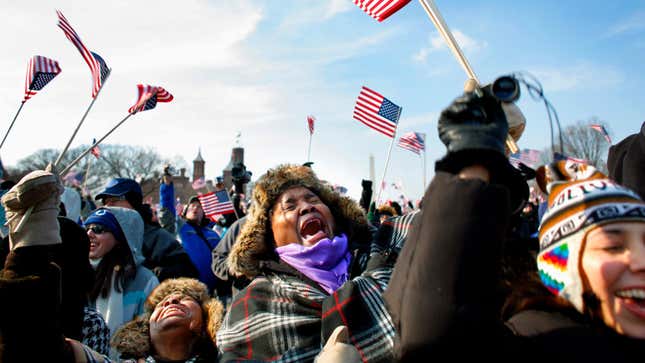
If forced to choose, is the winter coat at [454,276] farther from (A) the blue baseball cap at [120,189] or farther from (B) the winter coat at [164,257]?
(A) the blue baseball cap at [120,189]

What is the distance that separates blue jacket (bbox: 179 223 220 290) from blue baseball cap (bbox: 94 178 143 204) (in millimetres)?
923

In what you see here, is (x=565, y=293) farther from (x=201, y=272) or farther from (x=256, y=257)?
(x=201, y=272)

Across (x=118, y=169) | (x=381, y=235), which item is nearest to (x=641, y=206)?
(x=381, y=235)

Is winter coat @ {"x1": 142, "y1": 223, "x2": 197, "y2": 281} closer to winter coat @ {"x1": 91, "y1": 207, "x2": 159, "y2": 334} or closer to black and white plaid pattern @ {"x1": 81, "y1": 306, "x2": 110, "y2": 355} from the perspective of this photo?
winter coat @ {"x1": 91, "y1": 207, "x2": 159, "y2": 334}

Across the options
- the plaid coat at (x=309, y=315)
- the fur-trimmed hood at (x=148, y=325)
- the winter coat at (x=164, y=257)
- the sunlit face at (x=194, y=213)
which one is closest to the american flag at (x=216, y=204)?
the sunlit face at (x=194, y=213)

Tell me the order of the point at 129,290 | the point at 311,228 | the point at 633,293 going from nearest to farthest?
1. the point at 633,293
2. the point at 311,228
3. the point at 129,290

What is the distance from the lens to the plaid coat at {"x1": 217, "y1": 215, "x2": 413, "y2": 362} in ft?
7.29

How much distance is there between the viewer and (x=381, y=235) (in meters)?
2.53

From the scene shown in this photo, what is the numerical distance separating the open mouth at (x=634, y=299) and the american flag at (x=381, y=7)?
3538 mm

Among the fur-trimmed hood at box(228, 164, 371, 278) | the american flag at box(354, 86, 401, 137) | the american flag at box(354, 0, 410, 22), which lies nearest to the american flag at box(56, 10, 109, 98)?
the american flag at box(354, 0, 410, 22)

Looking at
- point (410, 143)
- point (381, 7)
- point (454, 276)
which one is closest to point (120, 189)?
point (381, 7)

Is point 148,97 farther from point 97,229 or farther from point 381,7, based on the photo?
point 381,7

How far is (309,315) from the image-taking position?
7.73ft

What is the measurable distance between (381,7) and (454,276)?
384cm
